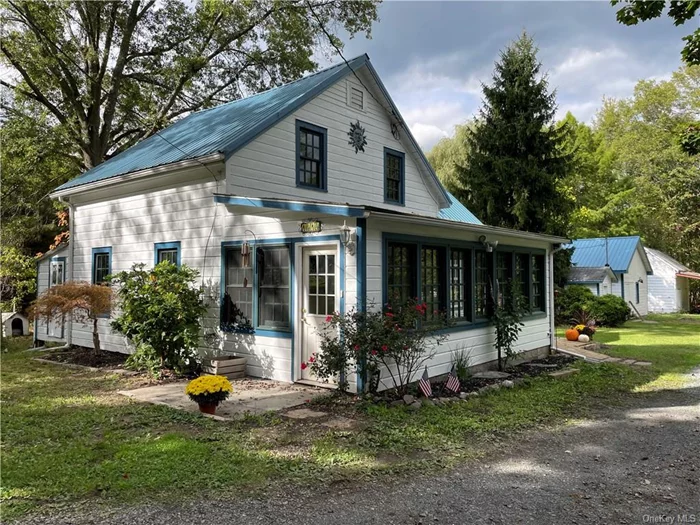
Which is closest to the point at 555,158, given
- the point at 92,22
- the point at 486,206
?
the point at 486,206

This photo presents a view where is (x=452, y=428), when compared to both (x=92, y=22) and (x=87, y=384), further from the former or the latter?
(x=92, y=22)

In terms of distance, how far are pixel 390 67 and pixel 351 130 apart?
2317mm

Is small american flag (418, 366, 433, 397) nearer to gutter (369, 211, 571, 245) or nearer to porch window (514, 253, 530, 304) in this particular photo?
gutter (369, 211, 571, 245)

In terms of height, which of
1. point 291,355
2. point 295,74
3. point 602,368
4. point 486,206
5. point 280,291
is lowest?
point 602,368

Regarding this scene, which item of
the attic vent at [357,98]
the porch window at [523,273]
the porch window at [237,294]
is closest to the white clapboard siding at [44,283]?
the porch window at [237,294]

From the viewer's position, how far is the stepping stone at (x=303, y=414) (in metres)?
6.02

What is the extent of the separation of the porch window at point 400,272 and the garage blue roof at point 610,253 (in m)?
20.5

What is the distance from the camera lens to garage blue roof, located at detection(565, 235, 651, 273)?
85.5 feet

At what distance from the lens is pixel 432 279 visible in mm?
8266

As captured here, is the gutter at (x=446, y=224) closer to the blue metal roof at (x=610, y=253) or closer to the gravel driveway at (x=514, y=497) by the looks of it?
the gravel driveway at (x=514, y=497)

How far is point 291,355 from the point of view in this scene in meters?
7.74

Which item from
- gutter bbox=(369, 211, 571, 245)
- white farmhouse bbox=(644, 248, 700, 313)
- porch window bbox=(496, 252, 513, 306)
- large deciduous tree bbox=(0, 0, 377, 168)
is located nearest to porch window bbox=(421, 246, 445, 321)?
gutter bbox=(369, 211, 571, 245)

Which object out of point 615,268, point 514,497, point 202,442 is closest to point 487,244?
point 514,497

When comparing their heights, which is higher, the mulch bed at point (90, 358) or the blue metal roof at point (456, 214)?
the blue metal roof at point (456, 214)
